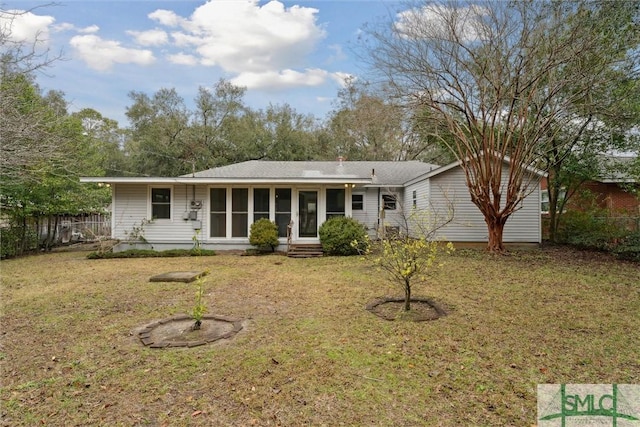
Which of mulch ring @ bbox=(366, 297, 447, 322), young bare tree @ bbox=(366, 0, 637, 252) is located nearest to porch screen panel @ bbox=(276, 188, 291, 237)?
young bare tree @ bbox=(366, 0, 637, 252)

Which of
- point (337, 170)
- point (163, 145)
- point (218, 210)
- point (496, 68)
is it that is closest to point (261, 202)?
point (218, 210)

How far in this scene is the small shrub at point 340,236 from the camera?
10.7 metres

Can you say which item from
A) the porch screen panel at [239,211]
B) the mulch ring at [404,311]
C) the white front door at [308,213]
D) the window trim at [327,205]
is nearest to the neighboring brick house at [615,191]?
the window trim at [327,205]

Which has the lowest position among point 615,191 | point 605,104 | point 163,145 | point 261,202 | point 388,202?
point 261,202

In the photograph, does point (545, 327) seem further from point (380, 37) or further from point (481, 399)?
point (380, 37)

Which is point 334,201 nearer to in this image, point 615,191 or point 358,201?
point 358,201

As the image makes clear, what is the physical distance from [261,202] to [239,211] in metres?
0.84

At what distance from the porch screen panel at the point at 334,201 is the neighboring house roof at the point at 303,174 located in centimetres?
57

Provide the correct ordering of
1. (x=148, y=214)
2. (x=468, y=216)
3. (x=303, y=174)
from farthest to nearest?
(x=303, y=174) → (x=468, y=216) → (x=148, y=214)

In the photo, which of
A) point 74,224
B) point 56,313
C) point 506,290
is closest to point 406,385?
point 506,290

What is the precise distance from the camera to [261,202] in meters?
12.0

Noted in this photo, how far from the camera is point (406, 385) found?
2.99m

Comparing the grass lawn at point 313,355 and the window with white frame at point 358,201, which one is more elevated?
the window with white frame at point 358,201

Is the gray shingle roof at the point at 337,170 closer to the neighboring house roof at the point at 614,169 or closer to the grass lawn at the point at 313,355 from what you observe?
the neighboring house roof at the point at 614,169
